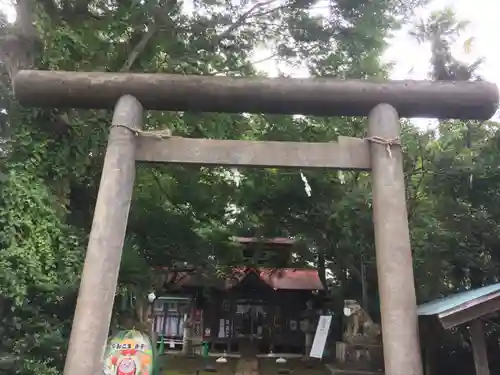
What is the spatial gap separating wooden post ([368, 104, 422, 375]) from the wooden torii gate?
11 millimetres

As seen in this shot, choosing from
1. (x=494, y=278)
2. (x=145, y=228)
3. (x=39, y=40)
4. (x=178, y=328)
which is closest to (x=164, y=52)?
(x=39, y=40)

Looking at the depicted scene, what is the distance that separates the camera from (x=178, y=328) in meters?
21.8

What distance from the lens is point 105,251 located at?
14.6ft

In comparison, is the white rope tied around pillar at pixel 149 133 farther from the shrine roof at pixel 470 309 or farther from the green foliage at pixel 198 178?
the shrine roof at pixel 470 309

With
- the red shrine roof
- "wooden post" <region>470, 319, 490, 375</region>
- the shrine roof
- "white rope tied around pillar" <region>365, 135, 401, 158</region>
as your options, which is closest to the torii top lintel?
"white rope tied around pillar" <region>365, 135, 401, 158</region>

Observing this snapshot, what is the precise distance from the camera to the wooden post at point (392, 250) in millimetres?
4191

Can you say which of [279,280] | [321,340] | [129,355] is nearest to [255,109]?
[129,355]

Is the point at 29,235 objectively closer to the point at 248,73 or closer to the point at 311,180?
the point at 248,73

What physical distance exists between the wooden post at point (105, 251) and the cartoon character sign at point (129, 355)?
1.50m

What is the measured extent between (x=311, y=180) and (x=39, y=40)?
6.68m

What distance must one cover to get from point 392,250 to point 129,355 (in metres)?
3.16

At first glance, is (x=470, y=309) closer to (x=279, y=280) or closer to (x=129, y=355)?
(x=129, y=355)

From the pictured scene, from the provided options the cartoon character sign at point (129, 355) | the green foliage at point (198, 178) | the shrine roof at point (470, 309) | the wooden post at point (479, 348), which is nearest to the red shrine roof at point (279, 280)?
the green foliage at point (198, 178)

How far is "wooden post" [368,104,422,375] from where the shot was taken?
13.8ft
